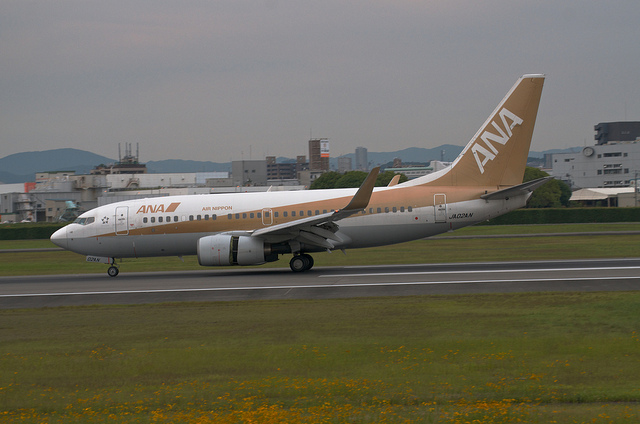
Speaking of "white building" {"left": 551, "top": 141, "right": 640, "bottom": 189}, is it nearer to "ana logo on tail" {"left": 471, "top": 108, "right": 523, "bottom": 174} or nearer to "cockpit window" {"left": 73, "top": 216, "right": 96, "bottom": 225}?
"ana logo on tail" {"left": 471, "top": 108, "right": 523, "bottom": 174}

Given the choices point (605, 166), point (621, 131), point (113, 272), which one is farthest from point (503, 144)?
point (621, 131)

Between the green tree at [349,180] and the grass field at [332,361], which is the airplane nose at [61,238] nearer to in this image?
the grass field at [332,361]

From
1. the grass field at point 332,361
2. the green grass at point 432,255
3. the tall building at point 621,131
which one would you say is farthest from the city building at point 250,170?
the grass field at point 332,361

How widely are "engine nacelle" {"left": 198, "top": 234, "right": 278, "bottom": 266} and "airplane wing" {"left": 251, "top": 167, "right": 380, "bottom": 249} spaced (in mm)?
554

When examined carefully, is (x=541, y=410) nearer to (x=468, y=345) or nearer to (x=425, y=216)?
(x=468, y=345)

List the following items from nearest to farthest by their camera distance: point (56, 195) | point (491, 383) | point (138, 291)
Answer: point (491, 383), point (138, 291), point (56, 195)

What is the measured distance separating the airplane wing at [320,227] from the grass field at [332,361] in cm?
664

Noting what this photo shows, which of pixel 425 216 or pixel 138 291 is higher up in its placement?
pixel 425 216

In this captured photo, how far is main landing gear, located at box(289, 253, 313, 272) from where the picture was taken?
28641mm

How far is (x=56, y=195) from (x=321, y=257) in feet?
297

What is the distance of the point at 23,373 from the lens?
13.4m

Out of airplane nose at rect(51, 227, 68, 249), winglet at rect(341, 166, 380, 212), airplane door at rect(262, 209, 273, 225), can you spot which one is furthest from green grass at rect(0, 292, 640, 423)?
airplane nose at rect(51, 227, 68, 249)

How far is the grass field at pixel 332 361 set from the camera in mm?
10367

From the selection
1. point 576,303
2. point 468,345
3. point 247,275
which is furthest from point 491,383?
point 247,275
